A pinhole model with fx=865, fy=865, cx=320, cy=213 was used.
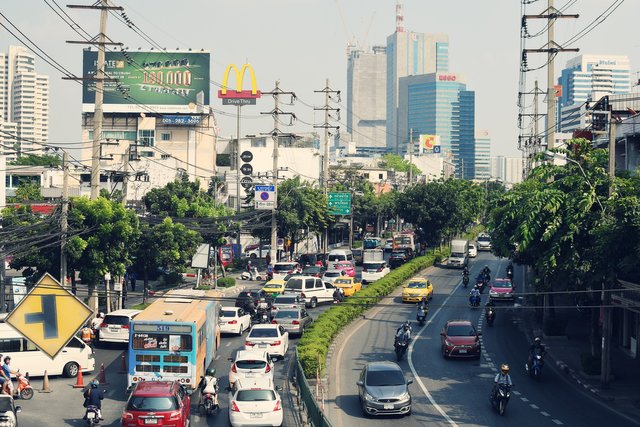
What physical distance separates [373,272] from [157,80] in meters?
69.5

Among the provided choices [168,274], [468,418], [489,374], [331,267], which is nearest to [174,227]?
[168,274]

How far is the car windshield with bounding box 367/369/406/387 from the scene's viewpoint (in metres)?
27.7

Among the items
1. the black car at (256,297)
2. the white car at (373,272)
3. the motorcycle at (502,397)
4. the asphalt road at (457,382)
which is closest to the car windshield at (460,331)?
the asphalt road at (457,382)

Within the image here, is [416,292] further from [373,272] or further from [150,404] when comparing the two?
[150,404]

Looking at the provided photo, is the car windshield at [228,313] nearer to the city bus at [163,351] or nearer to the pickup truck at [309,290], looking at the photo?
the pickup truck at [309,290]

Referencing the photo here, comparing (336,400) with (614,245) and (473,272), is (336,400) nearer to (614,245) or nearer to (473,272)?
(614,245)

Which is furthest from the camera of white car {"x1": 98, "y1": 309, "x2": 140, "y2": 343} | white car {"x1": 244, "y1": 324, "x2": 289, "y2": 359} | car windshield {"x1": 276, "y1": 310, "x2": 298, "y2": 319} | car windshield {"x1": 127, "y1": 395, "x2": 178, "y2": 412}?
car windshield {"x1": 276, "y1": 310, "x2": 298, "y2": 319}

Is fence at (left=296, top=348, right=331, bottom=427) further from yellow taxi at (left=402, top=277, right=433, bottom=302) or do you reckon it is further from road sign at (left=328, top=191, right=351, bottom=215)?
road sign at (left=328, top=191, right=351, bottom=215)

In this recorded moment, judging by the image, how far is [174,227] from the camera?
50.5 m

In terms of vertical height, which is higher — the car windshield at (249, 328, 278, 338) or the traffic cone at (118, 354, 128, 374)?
the car windshield at (249, 328, 278, 338)

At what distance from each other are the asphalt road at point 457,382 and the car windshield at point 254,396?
8.15ft

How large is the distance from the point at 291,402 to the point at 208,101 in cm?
10040

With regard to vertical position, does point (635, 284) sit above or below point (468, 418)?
above

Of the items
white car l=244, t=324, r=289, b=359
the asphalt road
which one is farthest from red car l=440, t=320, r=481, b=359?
white car l=244, t=324, r=289, b=359
